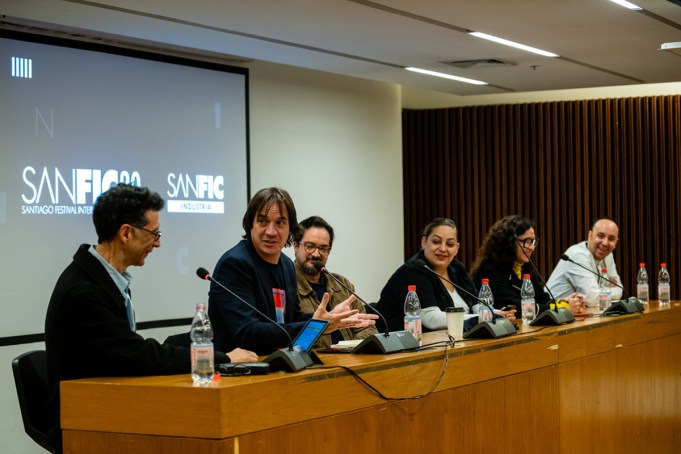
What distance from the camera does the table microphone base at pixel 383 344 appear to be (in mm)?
3342

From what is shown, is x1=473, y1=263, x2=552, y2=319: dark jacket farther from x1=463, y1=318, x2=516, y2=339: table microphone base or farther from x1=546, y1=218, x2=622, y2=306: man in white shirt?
x1=463, y1=318, x2=516, y2=339: table microphone base

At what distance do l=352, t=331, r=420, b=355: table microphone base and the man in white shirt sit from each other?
283cm

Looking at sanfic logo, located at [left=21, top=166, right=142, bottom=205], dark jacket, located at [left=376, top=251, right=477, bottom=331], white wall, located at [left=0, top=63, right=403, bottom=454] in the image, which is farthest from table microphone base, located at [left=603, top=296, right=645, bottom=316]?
sanfic logo, located at [left=21, top=166, right=142, bottom=205]

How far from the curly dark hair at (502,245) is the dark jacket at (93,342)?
120 inches

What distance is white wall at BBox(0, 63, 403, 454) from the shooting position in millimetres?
7555

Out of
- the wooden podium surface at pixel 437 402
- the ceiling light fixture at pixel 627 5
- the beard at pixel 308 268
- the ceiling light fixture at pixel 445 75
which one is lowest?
the wooden podium surface at pixel 437 402

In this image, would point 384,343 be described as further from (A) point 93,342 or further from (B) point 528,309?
(B) point 528,309

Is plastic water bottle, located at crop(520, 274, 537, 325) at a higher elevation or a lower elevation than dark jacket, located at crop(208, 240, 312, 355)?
lower

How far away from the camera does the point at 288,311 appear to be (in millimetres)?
3848

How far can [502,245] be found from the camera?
18.6 ft

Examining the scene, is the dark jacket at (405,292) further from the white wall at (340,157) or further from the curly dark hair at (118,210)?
the white wall at (340,157)

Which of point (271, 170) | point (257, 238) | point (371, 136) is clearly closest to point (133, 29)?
point (271, 170)

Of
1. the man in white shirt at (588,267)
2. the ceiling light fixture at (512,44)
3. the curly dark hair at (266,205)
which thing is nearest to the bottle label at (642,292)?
the man in white shirt at (588,267)

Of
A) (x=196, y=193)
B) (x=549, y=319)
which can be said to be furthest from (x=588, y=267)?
(x=196, y=193)
